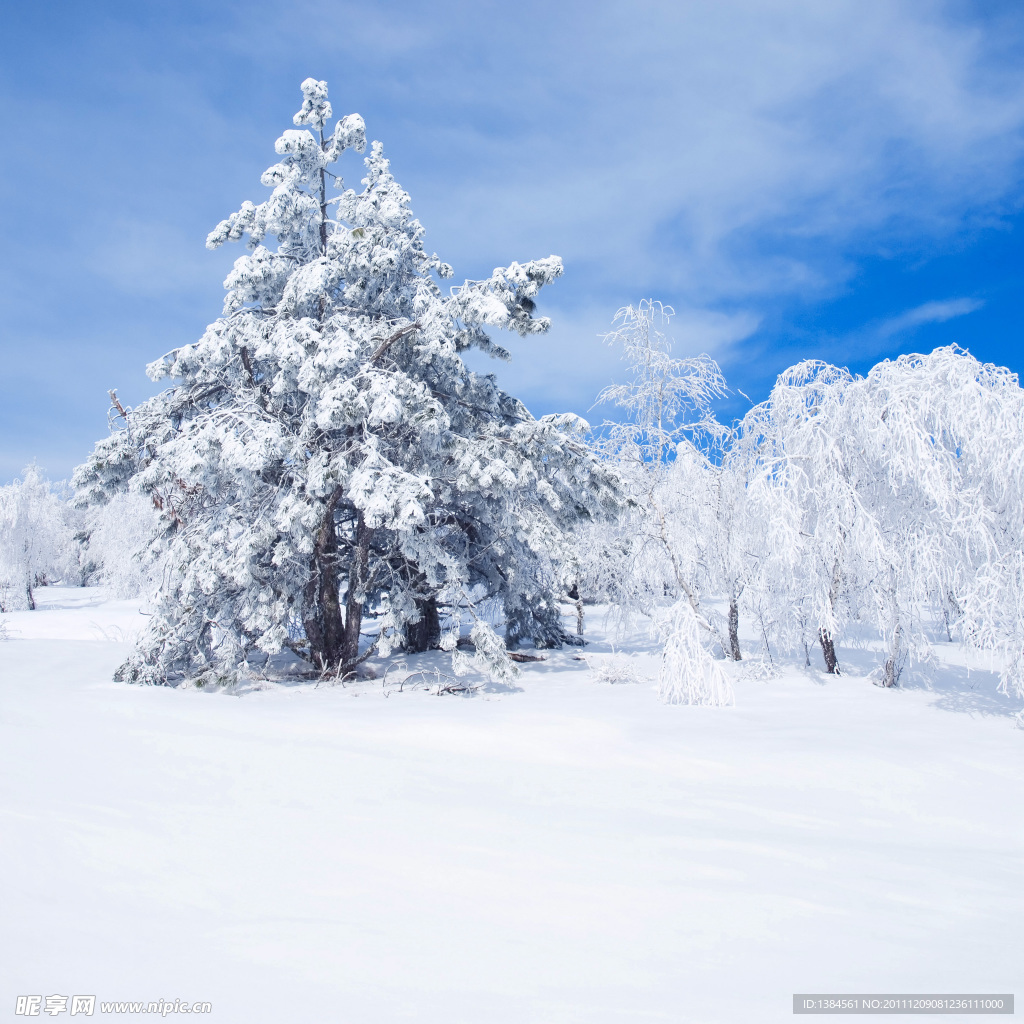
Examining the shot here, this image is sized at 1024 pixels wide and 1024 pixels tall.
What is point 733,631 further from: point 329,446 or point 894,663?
point 329,446

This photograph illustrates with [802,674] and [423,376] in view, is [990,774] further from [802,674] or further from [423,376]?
[423,376]

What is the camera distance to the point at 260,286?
11094mm

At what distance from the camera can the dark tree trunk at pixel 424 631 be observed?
47.5 feet

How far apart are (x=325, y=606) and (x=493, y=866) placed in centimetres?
907

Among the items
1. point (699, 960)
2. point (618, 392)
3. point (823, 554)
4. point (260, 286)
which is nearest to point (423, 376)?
point (260, 286)

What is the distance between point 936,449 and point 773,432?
297cm

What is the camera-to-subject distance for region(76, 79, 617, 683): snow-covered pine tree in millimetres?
10211

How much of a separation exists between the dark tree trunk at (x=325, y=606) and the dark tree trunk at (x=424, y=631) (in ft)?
8.26

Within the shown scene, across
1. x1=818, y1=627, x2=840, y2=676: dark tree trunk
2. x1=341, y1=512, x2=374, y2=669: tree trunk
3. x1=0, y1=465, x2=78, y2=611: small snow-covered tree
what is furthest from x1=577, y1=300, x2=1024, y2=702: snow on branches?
x1=0, y1=465, x2=78, y2=611: small snow-covered tree

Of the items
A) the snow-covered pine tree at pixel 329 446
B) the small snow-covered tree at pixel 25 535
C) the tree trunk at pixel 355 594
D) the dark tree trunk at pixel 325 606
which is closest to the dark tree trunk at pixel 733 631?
the snow-covered pine tree at pixel 329 446

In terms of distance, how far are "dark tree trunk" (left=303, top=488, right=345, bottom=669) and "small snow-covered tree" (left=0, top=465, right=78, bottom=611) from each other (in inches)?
1334

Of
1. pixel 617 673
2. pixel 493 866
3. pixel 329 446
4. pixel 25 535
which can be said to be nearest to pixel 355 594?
pixel 329 446

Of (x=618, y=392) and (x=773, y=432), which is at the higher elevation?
(x=618, y=392)

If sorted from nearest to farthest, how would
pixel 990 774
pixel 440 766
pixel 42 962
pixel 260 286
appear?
pixel 42 962 → pixel 440 766 → pixel 990 774 → pixel 260 286
